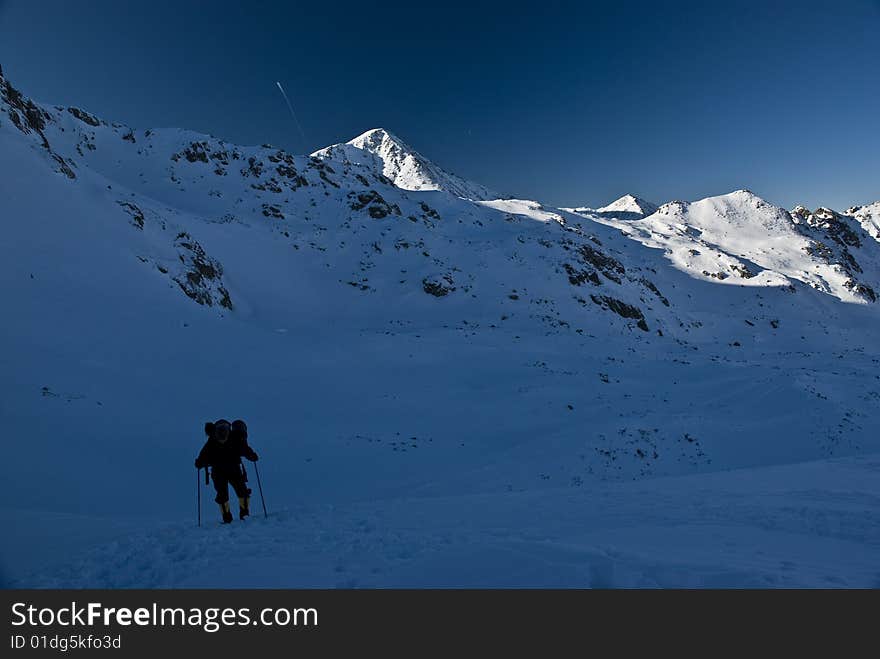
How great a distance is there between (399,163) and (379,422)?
509 feet

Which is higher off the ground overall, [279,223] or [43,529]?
[279,223]

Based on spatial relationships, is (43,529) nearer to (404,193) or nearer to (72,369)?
(72,369)

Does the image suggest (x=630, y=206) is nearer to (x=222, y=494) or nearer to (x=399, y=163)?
(x=399, y=163)

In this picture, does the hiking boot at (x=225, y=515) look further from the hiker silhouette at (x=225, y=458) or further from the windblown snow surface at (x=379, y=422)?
the windblown snow surface at (x=379, y=422)

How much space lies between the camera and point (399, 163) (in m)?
155

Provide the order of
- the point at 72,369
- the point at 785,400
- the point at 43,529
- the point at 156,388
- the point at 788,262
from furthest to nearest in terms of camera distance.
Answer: the point at 788,262 < the point at 785,400 < the point at 156,388 < the point at 72,369 < the point at 43,529

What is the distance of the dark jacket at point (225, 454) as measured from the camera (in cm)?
734

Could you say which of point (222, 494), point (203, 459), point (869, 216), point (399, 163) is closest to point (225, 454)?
point (203, 459)

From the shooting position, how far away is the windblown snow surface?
5289 millimetres

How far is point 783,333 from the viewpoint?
47.0 metres

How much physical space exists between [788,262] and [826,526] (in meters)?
82.6

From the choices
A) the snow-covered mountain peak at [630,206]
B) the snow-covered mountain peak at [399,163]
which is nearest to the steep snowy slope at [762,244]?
the snow-covered mountain peak at [630,206]
